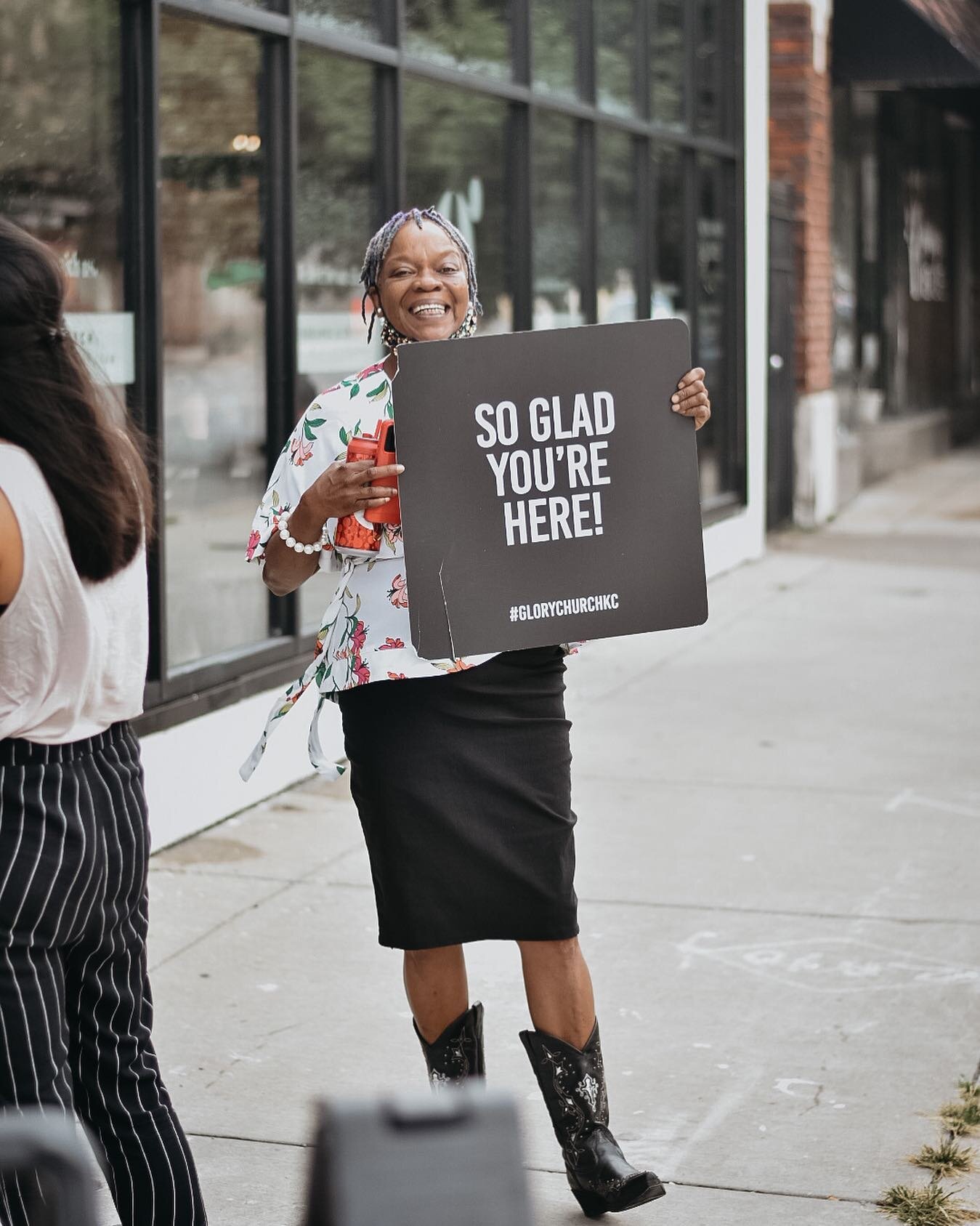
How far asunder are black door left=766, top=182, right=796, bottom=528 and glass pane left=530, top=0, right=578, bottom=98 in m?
3.90

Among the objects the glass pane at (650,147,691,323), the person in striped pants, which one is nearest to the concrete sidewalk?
the person in striped pants

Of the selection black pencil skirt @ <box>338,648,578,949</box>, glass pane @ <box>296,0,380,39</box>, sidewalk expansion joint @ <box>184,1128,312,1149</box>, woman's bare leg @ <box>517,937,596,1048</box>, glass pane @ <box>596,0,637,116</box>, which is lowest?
sidewalk expansion joint @ <box>184,1128,312,1149</box>

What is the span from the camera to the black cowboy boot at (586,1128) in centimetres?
343

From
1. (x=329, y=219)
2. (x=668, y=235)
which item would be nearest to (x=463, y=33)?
(x=329, y=219)

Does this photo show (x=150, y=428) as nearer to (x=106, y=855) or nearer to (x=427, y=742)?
(x=427, y=742)

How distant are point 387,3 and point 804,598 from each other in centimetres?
485

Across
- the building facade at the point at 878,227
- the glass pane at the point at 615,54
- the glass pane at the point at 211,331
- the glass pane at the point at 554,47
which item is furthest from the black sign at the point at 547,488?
the building facade at the point at 878,227

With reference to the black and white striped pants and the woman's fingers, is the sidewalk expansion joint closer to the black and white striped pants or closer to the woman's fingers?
the black and white striped pants

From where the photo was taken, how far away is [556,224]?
32.8 ft

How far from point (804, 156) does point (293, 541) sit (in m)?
11.8

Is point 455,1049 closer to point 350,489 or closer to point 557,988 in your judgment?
point 557,988

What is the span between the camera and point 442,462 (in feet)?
10.6

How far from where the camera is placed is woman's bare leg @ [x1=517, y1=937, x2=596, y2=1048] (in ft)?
11.4

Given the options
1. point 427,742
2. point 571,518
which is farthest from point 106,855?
point 571,518
